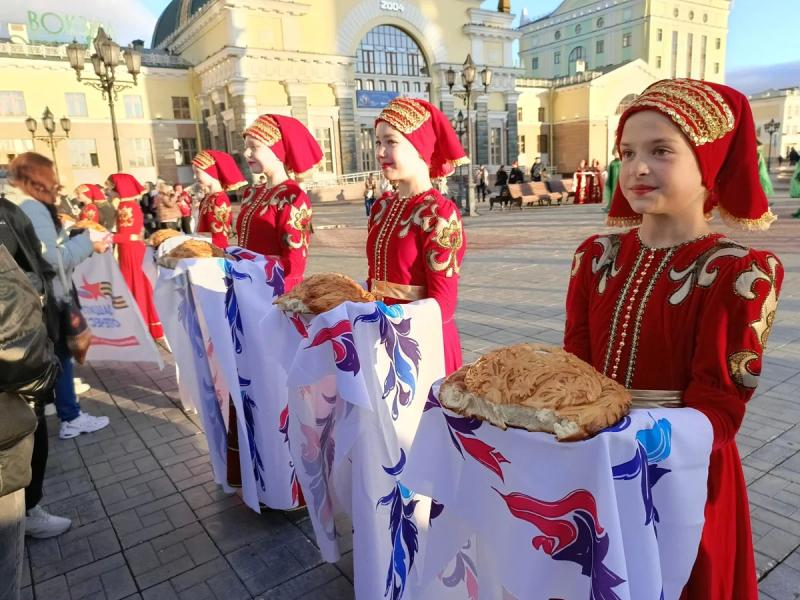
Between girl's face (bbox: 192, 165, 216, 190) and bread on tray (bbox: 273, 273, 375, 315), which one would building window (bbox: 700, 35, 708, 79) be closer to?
girl's face (bbox: 192, 165, 216, 190)

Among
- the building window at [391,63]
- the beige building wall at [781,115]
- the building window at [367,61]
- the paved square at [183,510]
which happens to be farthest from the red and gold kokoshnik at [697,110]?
the beige building wall at [781,115]

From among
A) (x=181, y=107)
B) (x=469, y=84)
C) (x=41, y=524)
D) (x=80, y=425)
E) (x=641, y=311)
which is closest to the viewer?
(x=641, y=311)

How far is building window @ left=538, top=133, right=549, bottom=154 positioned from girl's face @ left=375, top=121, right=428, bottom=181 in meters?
45.7

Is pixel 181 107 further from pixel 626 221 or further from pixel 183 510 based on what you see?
pixel 626 221

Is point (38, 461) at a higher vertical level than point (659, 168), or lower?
lower

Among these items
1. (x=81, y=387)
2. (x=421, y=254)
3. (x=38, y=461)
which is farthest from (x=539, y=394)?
(x=81, y=387)

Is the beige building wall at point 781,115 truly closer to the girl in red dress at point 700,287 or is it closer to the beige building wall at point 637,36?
the beige building wall at point 637,36

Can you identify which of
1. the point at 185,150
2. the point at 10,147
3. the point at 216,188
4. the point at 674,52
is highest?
the point at 674,52

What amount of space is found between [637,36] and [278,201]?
203 ft

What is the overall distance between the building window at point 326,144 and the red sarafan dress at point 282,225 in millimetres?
29653

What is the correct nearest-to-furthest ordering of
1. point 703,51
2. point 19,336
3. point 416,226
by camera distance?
point 19,336 → point 416,226 → point 703,51

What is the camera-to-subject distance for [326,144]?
3278cm

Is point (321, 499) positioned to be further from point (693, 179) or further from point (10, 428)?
point (693, 179)

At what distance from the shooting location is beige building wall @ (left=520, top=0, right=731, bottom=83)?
54.2m
